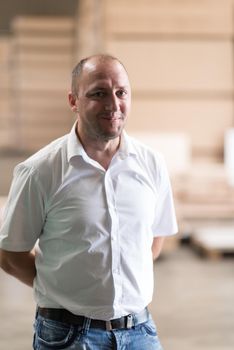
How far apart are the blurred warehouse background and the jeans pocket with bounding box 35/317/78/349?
17.5 ft

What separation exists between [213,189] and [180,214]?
74 centimetres

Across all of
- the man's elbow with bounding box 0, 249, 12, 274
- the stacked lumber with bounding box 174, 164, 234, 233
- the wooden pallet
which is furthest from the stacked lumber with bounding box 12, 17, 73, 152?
the man's elbow with bounding box 0, 249, 12, 274

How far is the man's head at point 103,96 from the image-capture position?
1.82m

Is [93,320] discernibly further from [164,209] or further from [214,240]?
[214,240]

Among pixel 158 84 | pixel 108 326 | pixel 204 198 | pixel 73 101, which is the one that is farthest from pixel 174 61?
pixel 108 326

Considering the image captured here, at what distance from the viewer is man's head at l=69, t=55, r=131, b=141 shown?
71.7 inches

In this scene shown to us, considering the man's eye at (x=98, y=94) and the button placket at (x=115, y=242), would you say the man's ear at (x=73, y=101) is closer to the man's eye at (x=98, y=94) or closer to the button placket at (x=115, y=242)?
the man's eye at (x=98, y=94)

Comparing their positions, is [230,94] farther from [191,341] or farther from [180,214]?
[191,341]

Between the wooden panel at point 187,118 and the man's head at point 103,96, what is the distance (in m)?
6.62

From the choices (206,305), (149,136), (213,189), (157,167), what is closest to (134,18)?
(149,136)

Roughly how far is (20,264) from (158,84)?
673 cm

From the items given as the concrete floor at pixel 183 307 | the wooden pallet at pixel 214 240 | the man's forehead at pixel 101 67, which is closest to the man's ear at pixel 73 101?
the man's forehead at pixel 101 67

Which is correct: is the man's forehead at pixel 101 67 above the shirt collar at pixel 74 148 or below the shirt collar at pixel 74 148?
above

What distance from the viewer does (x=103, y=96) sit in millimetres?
1833
